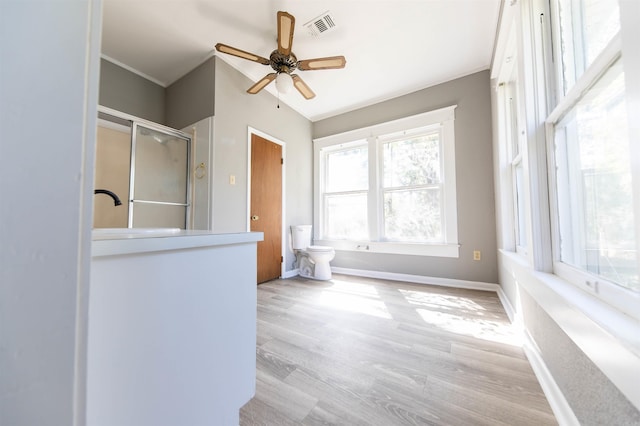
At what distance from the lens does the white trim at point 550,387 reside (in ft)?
2.76

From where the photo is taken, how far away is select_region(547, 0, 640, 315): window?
68cm

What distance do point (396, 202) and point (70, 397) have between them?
3090mm

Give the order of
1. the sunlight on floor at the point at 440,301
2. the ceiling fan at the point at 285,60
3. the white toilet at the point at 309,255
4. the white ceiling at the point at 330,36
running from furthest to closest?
the white toilet at the point at 309,255 < the sunlight on floor at the point at 440,301 < the white ceiling at the point at 330,36 < the ceiling fan at the point at 285,60

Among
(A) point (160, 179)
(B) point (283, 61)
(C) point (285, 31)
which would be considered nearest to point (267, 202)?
(A) point (160, 179)

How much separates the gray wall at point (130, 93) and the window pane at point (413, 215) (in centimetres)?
319

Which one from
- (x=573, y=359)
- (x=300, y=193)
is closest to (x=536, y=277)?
(x=573, y=359)

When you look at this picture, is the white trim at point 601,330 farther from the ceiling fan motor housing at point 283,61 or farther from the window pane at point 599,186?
the ceiling fan motor housing at point 283,61

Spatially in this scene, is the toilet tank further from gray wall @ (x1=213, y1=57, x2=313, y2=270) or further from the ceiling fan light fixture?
the ceiling fan light fixture

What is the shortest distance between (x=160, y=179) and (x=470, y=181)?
→ 3.45m

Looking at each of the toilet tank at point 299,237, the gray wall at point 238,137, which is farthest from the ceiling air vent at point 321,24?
the toilet tank at point 299,237

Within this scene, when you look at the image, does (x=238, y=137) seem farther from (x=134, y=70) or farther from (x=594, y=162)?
(x=594, y=162)

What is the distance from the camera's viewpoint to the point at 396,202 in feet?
10.00

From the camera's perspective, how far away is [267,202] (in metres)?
2.95

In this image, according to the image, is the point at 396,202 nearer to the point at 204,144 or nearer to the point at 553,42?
the point at 553,42
